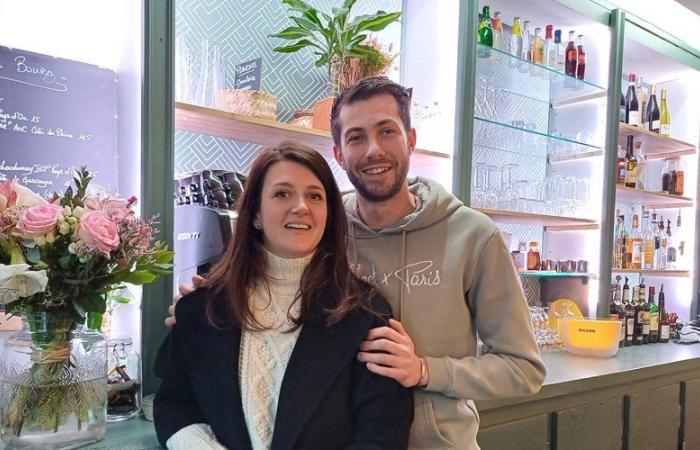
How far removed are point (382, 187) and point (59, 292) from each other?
86cm

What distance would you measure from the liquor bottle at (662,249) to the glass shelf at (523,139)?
1135 millimetres

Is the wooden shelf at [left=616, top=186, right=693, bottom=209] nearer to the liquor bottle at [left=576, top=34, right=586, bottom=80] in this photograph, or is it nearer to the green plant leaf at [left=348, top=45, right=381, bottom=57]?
the liquor bottle at [left=576, top=34, right=586, bottom=80]

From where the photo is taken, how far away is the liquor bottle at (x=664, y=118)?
12.1ft

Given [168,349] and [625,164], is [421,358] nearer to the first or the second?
[168,349]

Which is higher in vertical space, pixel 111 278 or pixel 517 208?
pixel 517 208

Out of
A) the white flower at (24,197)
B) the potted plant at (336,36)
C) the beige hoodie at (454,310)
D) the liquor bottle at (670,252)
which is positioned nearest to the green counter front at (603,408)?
the beige hoodie at (454,310)

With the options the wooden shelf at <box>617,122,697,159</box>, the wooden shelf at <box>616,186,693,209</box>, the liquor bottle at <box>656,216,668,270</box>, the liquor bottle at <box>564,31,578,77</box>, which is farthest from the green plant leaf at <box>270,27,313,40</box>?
the liquor bottle at <box>656,216,668,270</box>

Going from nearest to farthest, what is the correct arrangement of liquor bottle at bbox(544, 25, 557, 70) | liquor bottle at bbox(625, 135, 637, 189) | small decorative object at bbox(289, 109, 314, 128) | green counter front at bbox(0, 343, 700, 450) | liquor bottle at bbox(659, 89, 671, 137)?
green counter front at bbox(0, 343, 700, 450)
small decorative object at bbox(289, 109, 314, 128)
liquor bottle at bbox(544, 25, 557, 70)
liquor bottle at bbox(625, 135, 637, 189)
liquor bottle at bbox(659, 89, 671, 137)

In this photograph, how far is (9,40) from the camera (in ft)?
5.43

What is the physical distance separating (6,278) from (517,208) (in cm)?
234

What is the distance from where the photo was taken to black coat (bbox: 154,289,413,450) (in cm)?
121

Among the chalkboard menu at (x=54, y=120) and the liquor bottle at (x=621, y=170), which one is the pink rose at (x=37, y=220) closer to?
the chalkboard menu at (x=54, y=120)

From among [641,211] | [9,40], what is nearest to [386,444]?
[9,40]

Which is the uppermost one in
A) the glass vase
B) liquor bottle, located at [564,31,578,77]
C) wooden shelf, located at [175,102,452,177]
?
liquor bottle, located at [564,31,578,77]
